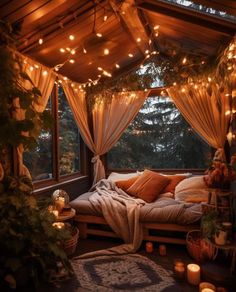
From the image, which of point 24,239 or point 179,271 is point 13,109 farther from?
point 179,271

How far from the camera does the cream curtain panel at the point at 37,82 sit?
2.47 meters

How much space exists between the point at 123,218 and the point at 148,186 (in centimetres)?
67

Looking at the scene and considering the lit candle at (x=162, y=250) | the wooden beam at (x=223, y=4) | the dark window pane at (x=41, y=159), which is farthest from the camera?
the dark window pane at (x=41, y=159)

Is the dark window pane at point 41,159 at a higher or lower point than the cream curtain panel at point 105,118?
lower

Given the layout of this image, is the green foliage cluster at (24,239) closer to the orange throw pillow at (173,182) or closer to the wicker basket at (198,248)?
the wicker basket at (198,248)

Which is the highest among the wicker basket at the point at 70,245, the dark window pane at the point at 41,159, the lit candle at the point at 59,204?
the dark window pane at the point at 41,159

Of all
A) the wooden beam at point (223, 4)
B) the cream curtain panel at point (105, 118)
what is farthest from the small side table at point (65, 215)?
the wooden beam at point (223, 4)

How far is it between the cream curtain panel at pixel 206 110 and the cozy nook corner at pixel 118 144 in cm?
2

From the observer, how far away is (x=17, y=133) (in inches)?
73.2

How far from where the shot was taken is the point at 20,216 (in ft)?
6.68

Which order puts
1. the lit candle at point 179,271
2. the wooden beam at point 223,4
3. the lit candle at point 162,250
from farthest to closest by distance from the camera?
the lit candle at point 162,250, the lit candle at point 179,271, the wooden beam at point 223,4

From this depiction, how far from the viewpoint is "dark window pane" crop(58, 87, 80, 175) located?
11.8ft

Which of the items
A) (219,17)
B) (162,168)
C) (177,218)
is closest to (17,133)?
(177,218)

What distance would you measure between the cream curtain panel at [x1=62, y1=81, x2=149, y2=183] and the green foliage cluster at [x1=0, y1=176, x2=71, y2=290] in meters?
1.78
